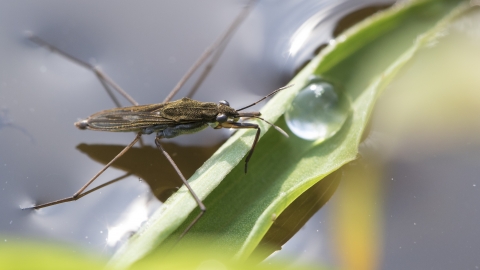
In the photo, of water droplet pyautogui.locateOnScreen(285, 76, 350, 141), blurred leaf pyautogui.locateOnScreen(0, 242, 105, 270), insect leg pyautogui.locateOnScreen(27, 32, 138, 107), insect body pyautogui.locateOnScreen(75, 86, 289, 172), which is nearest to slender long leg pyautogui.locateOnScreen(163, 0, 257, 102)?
insect body pyautogui.locateOnScreen(75, 86, 289, 172)

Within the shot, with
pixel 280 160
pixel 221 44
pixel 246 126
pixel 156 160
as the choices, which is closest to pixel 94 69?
pixel 156 160

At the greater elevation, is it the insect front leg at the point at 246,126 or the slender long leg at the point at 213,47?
the slender long leg at the point at 213,47

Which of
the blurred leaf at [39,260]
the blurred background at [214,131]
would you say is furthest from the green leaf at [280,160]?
the blurred leaf at [39,260]

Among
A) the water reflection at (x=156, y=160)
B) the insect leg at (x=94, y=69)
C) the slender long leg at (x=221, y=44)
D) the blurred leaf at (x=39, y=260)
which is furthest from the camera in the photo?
the slender long leg at (x=221, y=44)

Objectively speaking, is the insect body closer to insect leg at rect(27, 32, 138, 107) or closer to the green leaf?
insect leg at rect(27, 32, 138, 107)

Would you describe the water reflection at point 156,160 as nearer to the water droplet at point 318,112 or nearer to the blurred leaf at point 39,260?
the water droplet at point 318,112

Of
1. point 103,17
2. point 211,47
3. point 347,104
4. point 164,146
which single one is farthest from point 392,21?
point 103,17
